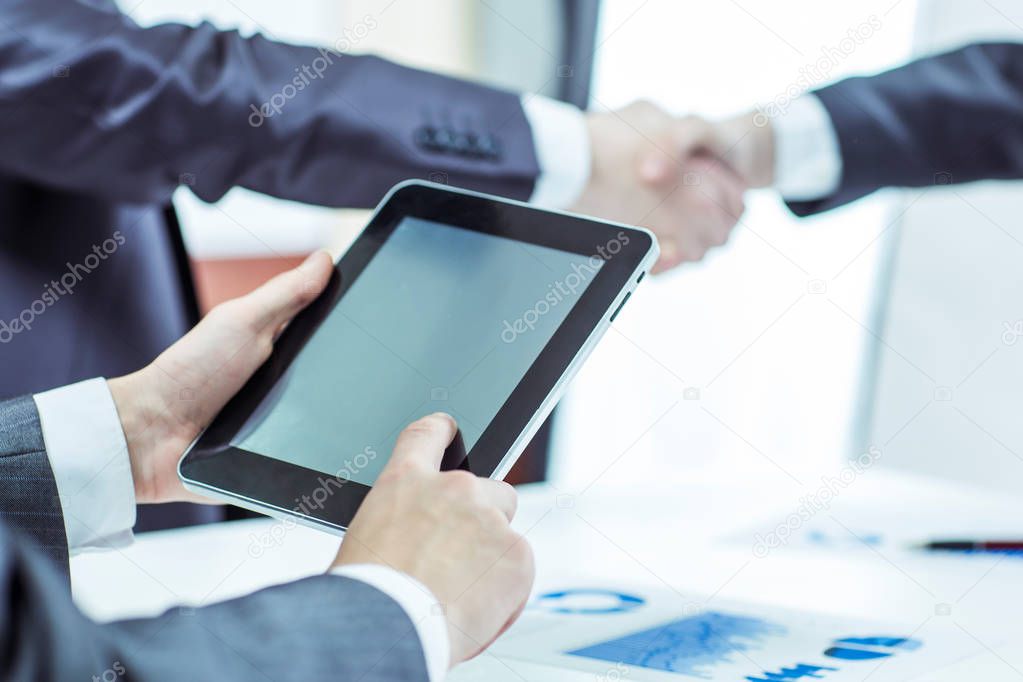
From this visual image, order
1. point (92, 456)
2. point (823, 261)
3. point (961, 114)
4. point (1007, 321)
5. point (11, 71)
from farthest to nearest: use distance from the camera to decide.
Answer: point (823, 261) → point (1007, 321) → point (961, 114) → point (11, 71) → point (92, 456)

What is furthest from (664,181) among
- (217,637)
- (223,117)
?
(217,637)

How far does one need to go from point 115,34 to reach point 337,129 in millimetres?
240

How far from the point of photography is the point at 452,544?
48 centimetres

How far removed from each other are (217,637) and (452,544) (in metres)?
0.12

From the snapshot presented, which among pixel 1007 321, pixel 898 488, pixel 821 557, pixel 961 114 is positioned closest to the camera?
pixel 821 557

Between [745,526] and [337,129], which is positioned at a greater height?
[337,129]

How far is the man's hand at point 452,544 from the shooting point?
1.52ft

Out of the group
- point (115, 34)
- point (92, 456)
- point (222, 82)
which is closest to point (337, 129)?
point (222, 82)

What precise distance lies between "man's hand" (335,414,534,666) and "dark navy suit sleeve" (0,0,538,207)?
61 centimetres

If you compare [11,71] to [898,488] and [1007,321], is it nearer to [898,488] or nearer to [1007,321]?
[898,488]

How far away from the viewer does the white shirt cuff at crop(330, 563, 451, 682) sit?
17.1 inches

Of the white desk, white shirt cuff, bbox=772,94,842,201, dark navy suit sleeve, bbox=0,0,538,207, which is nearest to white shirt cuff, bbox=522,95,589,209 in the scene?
dark navy suit sleeve, bbox=0,0,538,207

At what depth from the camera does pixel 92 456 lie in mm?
690

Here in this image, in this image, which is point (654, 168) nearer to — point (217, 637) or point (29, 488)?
point (29, 488)
